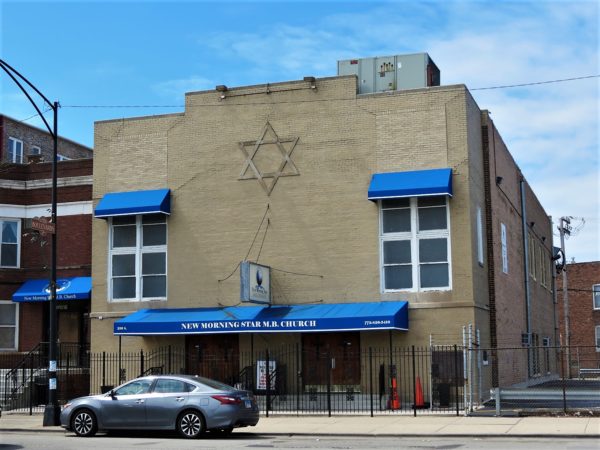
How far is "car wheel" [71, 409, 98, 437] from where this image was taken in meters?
19.8

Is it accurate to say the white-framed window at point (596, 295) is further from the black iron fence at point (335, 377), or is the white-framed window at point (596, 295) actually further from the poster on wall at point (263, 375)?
the poster on wall at point (263, 375)

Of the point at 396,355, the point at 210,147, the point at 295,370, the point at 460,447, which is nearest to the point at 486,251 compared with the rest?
the point at 396,355

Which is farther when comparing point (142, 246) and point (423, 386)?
point (142, 246)

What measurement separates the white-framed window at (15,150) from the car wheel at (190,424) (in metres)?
30.3

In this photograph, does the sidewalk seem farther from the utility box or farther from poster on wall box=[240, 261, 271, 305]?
the utility box

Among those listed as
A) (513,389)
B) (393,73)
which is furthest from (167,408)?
(393,73)

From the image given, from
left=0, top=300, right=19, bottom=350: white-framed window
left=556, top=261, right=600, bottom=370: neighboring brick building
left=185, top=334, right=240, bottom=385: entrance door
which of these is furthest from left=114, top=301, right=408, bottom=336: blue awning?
left=556, top=261, right=600, bottom=370: neighboring brick building

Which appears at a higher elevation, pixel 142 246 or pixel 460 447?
pixel 142 246

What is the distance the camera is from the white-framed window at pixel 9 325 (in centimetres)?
3312

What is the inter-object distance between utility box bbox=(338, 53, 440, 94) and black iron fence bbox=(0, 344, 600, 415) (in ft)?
30.9

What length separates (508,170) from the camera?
35.2 m

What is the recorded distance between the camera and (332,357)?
2783 centimetres

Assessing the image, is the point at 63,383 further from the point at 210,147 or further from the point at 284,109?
the point at 284,109

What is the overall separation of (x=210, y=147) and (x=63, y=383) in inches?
393
